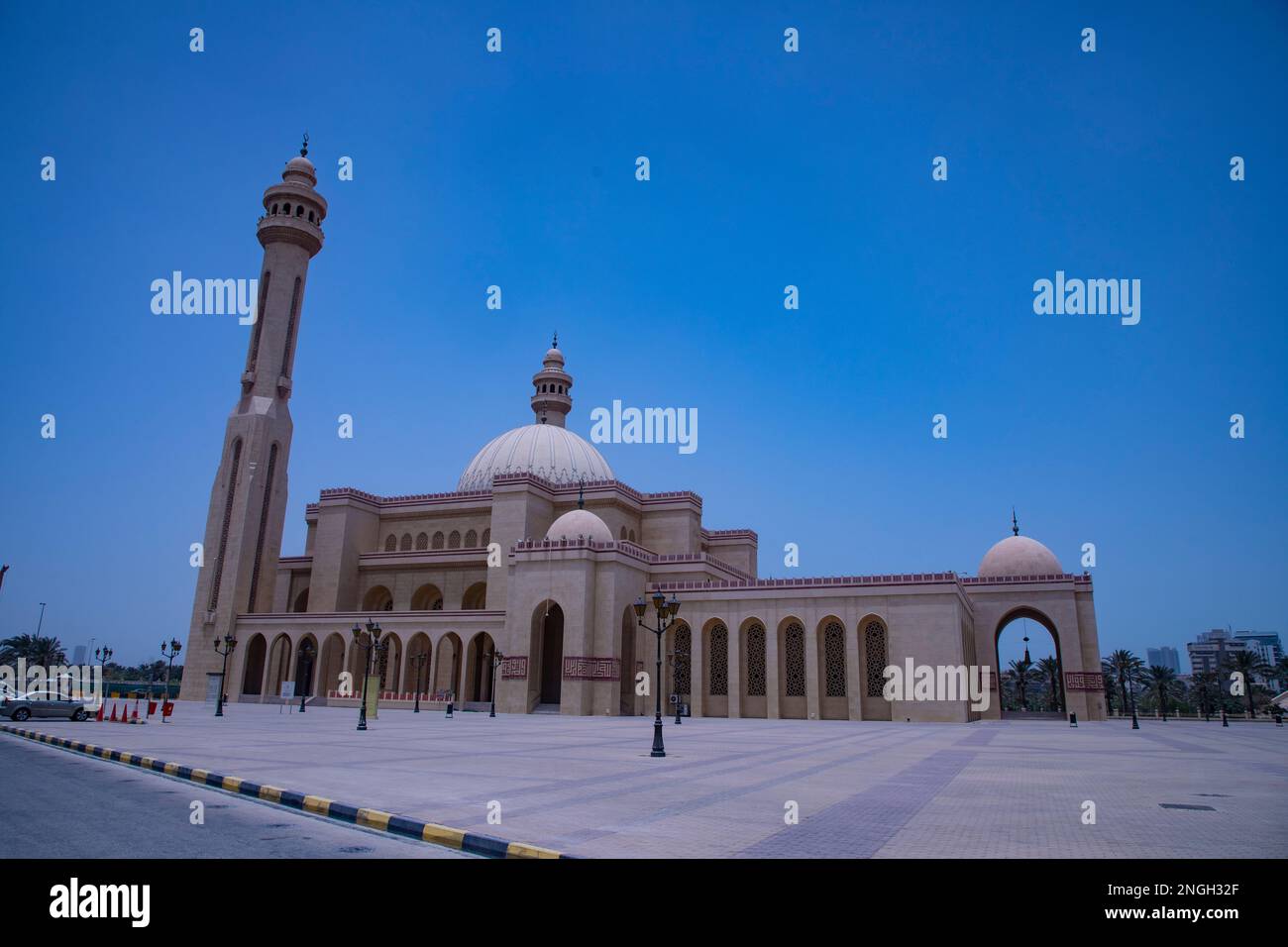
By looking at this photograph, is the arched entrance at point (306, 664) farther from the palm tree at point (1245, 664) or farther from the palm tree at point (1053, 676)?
the palm tree at point (1245, 664)

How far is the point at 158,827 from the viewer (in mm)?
7875

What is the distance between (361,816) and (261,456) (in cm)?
4181

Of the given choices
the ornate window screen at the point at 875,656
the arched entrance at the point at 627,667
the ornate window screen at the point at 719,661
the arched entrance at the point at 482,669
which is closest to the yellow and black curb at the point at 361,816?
the arched entrance at the point at 627,667

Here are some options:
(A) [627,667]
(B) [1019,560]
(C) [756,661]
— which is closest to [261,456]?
(A) [627,667]

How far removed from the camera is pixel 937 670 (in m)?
35.2

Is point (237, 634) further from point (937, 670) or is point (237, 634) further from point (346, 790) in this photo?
point (346, 790)

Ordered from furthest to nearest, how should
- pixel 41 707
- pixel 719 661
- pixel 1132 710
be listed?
pixel 719 661 < pixel 1132 710 < pixel 41 707

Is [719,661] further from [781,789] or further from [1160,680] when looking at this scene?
[1160,680]

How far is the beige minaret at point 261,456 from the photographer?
45031 millimetres

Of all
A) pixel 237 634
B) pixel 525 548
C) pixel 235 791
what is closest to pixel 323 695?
pixel 237 634

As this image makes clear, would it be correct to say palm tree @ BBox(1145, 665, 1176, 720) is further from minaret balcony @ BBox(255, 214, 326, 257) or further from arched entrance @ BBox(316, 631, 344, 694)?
minaret balcony @ BBox(255, 214, 326, 257)

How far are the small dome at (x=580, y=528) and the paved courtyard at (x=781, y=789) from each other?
20088 mm

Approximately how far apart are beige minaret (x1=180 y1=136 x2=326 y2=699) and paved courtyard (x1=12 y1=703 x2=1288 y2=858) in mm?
24740
